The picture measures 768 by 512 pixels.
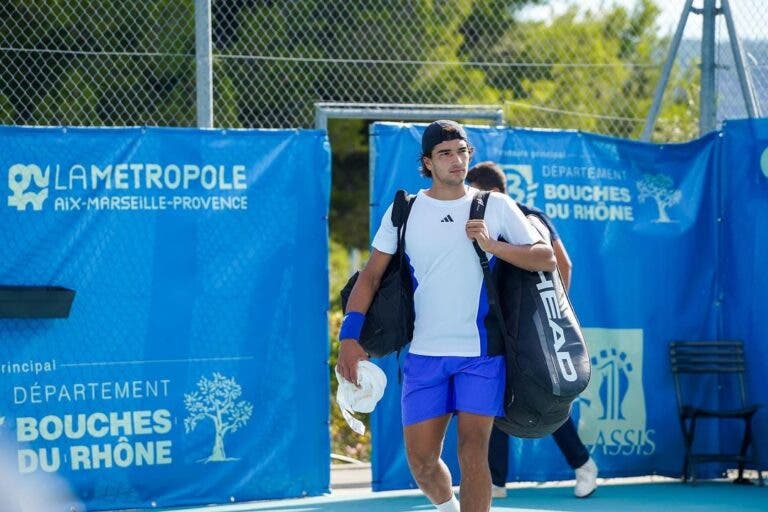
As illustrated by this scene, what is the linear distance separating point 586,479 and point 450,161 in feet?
9.53

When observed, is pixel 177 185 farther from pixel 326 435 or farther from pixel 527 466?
pixel 527 466

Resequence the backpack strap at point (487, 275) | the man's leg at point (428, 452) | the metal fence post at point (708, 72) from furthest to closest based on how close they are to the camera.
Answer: the metal fence post at point (708, 72) → the man's leg at point (428, 452) → the backpack strap at point (487, 275)

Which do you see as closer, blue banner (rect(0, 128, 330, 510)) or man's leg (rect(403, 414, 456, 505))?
man's leg (rect(403, 414, 456, 505))

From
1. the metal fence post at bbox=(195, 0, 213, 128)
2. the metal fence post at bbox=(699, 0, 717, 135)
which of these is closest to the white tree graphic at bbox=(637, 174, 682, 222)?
the metal fence post at bbox=(699, 0, 717, 135)

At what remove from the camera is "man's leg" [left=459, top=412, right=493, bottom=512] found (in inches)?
227

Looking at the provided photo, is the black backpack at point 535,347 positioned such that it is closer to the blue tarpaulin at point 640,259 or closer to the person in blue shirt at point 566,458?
the person in blue shirt at point 566,458

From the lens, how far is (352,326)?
590 centimetres

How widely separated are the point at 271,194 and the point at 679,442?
3165 mm

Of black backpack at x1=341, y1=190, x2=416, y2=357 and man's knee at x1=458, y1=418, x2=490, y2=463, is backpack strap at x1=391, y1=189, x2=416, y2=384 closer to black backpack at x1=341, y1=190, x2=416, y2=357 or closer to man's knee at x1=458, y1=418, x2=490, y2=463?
black backpack at x1=341, y1=190, x2=416, y2=357

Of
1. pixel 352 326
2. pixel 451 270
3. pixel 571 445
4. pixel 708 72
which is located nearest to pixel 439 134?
pixel 451 270

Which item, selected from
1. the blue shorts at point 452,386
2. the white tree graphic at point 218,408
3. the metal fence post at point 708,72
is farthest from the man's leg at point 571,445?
the metal fence post at point 708,72

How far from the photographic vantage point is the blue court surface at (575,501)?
7.74 meters

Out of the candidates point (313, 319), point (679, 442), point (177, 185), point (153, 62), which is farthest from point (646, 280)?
point (153, 62)

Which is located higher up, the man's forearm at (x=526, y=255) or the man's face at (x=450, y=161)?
the man's face at (x=450, y=161)
